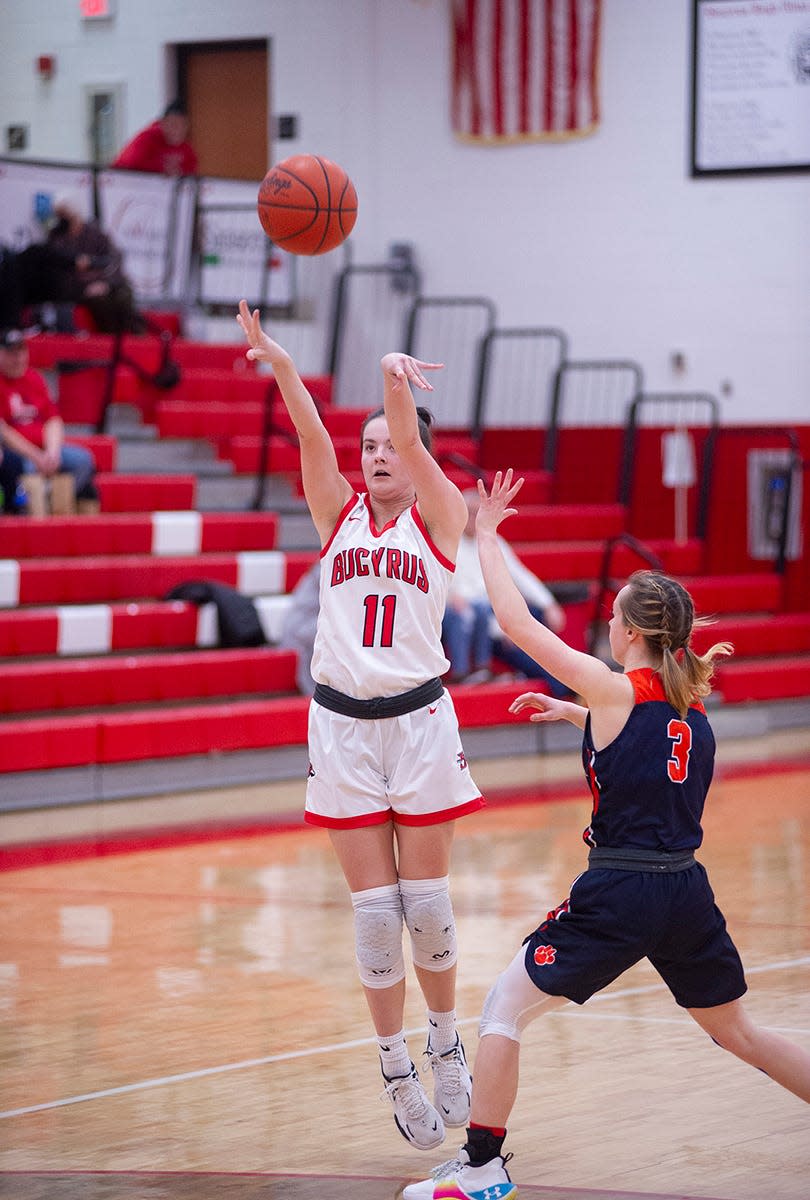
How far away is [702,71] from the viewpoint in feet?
45.4

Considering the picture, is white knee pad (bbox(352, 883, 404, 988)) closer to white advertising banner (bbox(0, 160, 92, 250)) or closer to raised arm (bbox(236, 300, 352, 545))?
raised arm (bbox(236, 300, 352, 545))

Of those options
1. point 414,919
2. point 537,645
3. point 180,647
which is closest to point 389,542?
point 537,645

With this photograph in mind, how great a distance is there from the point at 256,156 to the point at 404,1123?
41.9 feet

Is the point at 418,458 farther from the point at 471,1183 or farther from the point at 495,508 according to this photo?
the point at 471,1183

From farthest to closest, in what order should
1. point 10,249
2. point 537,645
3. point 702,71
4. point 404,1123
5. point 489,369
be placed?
point 489,369 → point 702,71 → point 10,249 → point 404,1123 → point 537,645

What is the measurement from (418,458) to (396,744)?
0.62 m

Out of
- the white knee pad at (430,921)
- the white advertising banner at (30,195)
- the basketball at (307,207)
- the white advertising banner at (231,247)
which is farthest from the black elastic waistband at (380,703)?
the white advertising banner at (231,247)

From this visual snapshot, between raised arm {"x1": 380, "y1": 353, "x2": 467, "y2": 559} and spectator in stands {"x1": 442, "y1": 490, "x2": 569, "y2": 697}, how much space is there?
625 centimetres

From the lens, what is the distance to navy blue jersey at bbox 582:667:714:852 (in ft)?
11.9

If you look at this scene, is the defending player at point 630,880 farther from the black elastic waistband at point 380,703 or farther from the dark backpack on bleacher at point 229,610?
the dark backpack on bleacher at point 229,610

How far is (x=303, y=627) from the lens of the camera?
10.1 metres

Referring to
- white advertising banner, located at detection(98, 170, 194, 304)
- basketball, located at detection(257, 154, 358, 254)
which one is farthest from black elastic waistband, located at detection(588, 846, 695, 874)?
white advertising banner, located at detection(98, 170, 194, 304)

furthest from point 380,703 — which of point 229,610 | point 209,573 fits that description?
point 209,573

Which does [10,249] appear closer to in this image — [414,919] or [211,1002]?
[211,1002]
